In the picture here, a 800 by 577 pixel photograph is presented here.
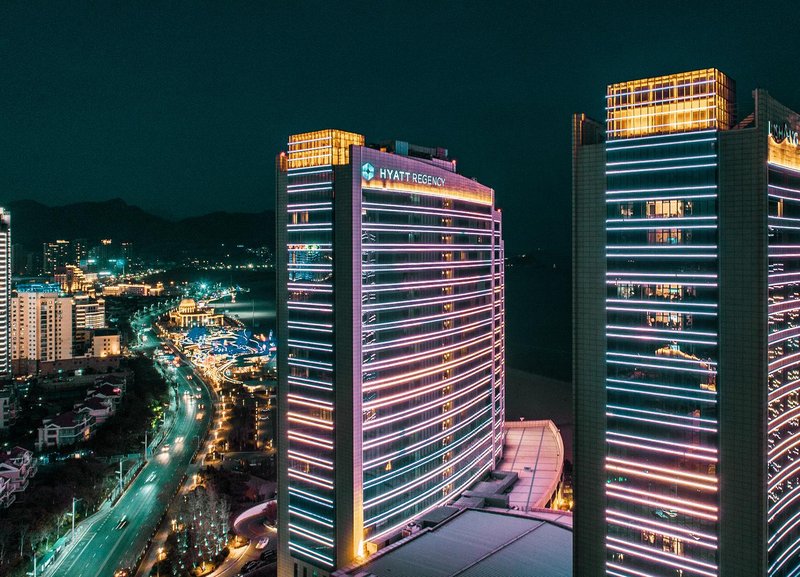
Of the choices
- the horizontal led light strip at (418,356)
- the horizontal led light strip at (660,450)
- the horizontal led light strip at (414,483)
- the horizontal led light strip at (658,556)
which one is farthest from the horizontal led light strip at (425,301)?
the horizontal led light strip at (658,556)

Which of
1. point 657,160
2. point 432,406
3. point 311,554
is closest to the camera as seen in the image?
point 657,160

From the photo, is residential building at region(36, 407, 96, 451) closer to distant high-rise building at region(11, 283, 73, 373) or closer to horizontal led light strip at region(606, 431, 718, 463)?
distant high-rise building at region(11, 283, 73, 373)

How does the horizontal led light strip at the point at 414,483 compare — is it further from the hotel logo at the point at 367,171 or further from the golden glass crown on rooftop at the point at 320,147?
the golden glass crown on rooftop at the point at 320,147

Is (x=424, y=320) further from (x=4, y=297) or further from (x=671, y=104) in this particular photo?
(x=4, y=297)

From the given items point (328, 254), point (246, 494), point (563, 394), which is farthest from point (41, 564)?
point (563, 394)

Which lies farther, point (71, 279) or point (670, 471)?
point (71, 279)

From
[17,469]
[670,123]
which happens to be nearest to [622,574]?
[670,123]
